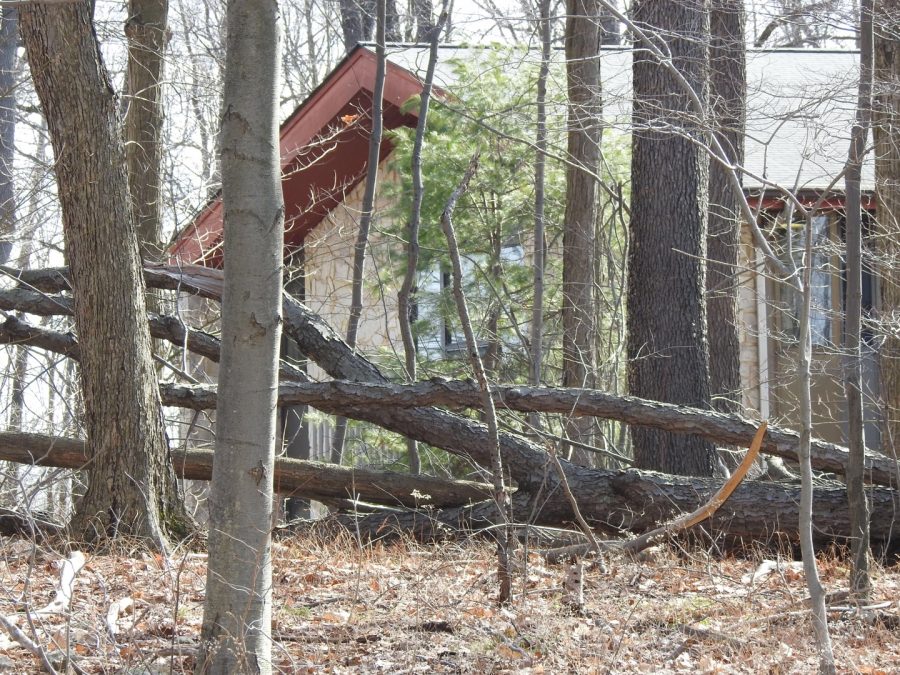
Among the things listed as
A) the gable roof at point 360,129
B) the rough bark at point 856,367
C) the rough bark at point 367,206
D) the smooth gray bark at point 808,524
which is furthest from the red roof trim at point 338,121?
the smooth gray bark at point 808,524

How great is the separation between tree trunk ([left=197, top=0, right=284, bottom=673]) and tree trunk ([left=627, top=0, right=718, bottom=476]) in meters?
5.42

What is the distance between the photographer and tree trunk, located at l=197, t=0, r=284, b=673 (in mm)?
3518

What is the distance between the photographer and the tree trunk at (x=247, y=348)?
3.52 metres

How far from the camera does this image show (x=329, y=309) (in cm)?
1448

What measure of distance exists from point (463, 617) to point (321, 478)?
309 centimetres

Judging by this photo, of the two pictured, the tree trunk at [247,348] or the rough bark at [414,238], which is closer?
the tree trunk at [247,348]

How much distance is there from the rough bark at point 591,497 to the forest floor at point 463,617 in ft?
1.39

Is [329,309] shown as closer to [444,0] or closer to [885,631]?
[444,0]

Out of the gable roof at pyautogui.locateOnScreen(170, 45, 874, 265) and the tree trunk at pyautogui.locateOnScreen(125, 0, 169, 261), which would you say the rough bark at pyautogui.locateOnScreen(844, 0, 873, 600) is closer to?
the gable roof at pyautogui.locateOnScreen(170, 45, 874, 265)

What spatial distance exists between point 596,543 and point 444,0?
7.97 meters

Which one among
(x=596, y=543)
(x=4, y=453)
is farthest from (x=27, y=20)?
(x=596, y=543)

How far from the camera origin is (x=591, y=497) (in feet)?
23.2

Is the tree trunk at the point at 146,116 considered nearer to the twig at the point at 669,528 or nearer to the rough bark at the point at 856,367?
the twig at the point at 669,528

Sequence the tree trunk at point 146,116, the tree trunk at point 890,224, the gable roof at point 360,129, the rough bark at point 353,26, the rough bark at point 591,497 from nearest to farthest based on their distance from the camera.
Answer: the rough bark at point 591,497 → the tree trunk at point 890,224 → the tree trunk at point 146,116 → the gable roof at point 360,129 → the rough bark at point 353,26
